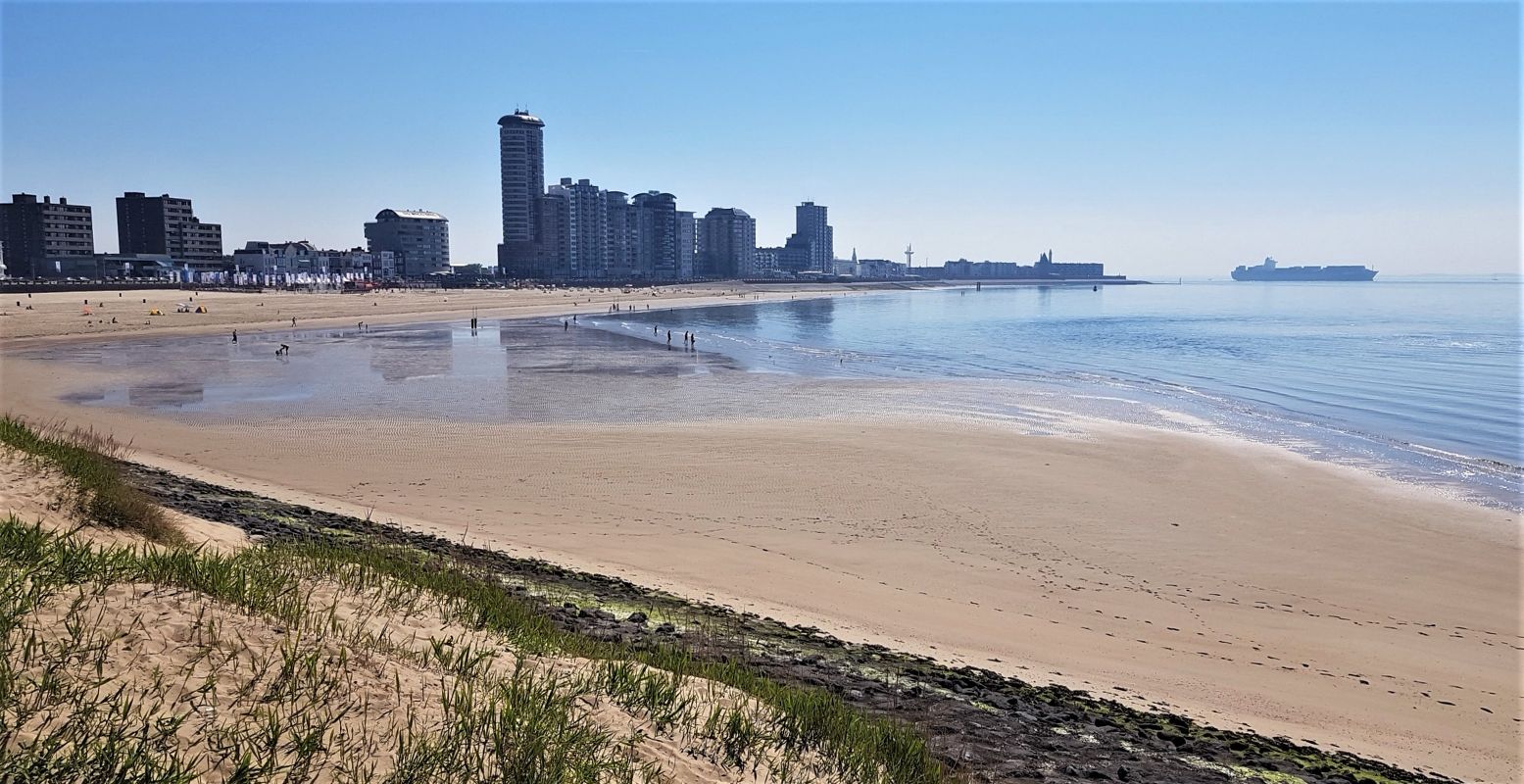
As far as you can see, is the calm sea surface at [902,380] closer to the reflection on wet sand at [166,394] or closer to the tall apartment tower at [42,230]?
the reflection on wet sand at [166,394]

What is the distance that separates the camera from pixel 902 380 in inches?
1312

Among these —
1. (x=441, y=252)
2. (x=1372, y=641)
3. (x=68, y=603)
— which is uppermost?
(x=441, y=252)

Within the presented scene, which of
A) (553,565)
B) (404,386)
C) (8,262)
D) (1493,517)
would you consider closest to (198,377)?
(404,386)

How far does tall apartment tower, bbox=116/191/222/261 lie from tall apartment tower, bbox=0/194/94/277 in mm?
12843

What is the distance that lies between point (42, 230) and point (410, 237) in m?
64.5

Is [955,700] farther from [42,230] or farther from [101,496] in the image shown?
[42,230]

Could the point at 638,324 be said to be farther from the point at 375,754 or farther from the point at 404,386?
the point at 375,754

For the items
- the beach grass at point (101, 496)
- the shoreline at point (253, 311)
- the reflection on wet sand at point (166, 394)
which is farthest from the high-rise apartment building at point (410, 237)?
the beach grass at point (101, 496)

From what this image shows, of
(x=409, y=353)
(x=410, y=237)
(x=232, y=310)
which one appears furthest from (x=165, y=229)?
(x=409, y=353)

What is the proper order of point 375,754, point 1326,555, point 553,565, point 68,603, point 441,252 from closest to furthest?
point 375,754 → point 68,603 → point 553,565 → point 1326,555 → point 441,252

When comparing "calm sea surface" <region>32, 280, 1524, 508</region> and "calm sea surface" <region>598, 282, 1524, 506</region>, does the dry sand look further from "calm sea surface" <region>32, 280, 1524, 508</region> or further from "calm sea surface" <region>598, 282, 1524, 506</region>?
"calm sea surface" <region>598, 282, 1524, 506</region>

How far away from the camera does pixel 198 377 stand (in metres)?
30.1

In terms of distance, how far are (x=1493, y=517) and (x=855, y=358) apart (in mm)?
29336

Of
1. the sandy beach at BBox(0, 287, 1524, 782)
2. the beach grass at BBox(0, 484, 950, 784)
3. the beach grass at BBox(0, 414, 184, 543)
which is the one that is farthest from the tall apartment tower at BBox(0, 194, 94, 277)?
the beach grass at BBox(0, 484, 950, 784)
